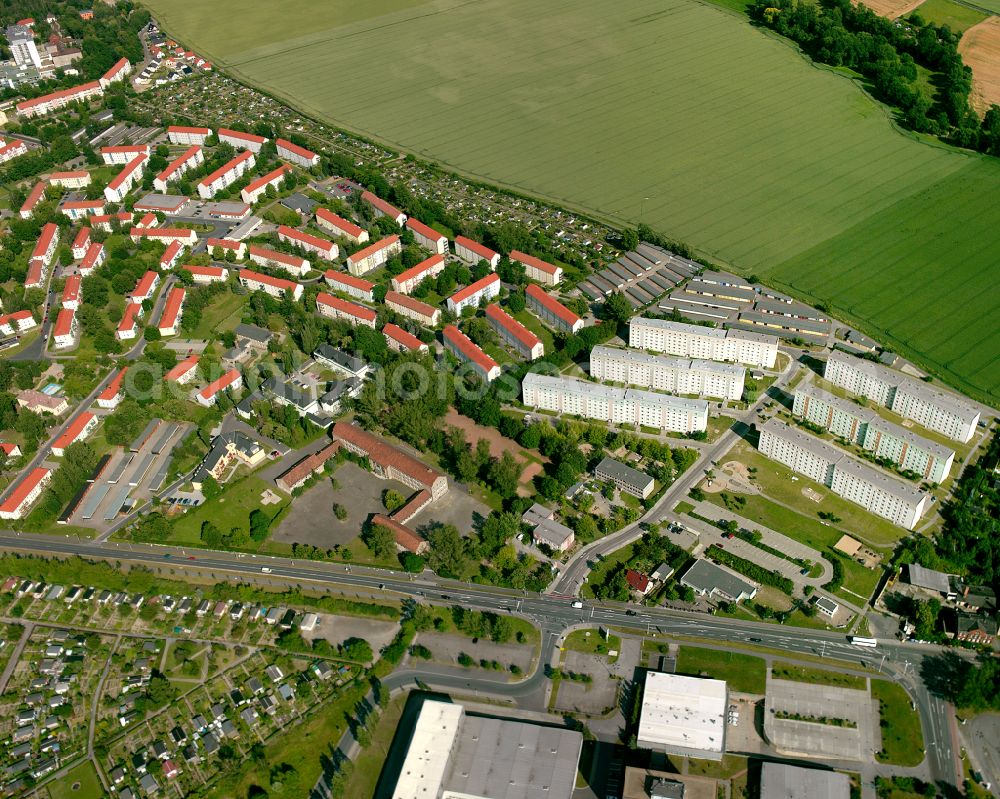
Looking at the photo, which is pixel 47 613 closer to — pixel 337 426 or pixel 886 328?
pixel 337 426

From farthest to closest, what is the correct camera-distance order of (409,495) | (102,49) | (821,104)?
(102,49), (821,104), (409,495)

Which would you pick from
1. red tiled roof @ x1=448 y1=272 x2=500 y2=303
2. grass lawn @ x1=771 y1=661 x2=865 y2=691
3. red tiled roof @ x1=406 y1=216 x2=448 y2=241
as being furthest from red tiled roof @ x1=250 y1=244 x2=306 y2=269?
grass lawn @ x1=771 y1=661 x2=865 y2=691

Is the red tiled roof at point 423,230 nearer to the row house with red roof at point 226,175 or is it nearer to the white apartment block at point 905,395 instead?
the row house with red roof at point 226,175

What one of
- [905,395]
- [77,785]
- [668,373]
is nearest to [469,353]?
[668,373]

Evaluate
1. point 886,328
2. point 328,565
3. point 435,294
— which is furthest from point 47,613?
point 886,328

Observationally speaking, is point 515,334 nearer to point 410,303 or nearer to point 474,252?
point 410,303

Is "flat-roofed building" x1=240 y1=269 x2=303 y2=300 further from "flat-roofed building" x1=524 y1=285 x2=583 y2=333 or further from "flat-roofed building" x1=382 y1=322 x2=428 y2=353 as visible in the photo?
"flat-roofed building" x1=524 y1=285 x2=583 y2=333
